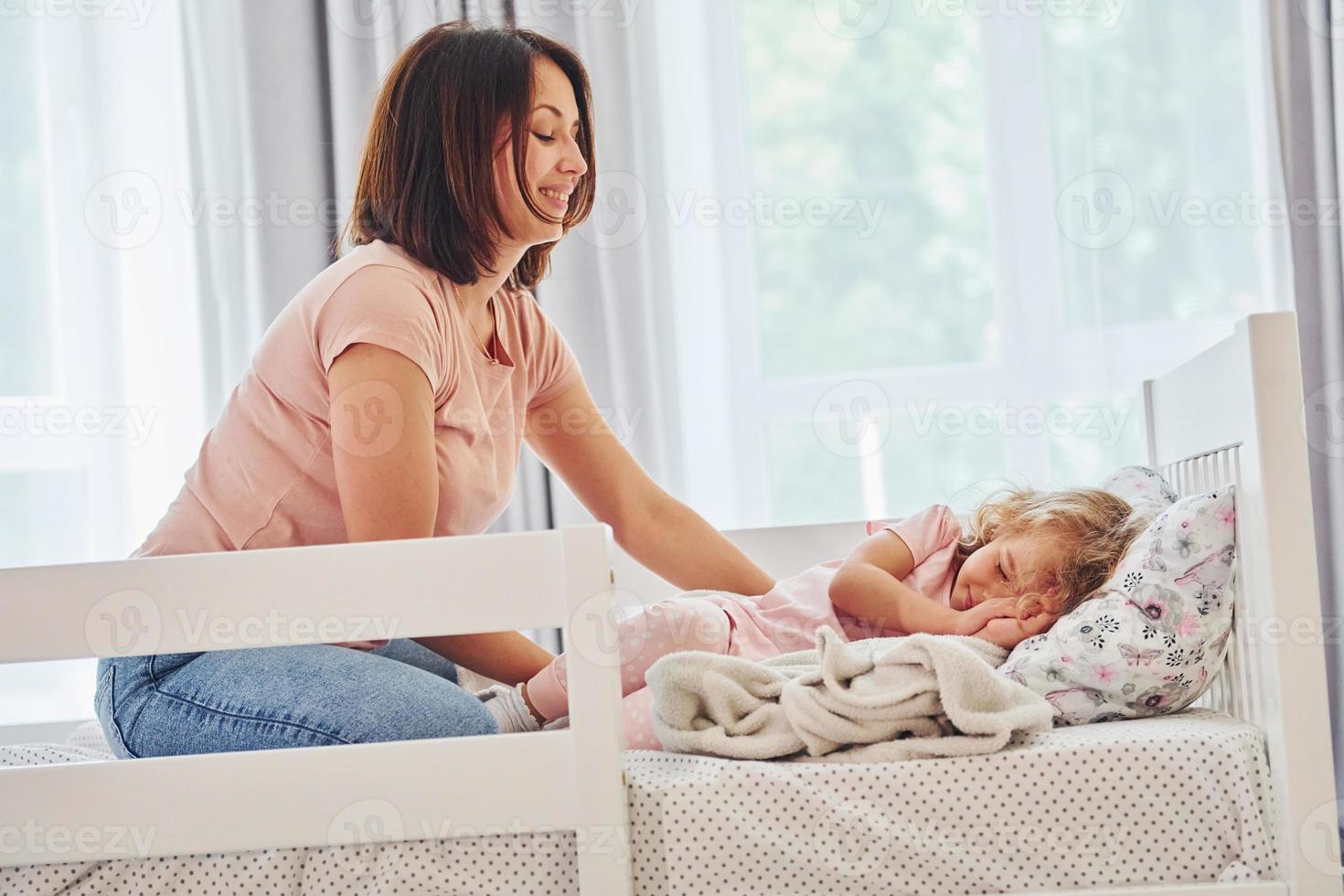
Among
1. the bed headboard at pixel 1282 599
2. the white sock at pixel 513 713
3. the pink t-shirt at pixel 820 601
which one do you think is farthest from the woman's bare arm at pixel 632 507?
the bed headboard at pixel 1282 599

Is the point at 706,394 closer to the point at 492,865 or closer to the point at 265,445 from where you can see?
the point at 265,445

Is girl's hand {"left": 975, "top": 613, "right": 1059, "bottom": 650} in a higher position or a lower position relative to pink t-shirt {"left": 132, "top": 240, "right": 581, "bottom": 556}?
lower

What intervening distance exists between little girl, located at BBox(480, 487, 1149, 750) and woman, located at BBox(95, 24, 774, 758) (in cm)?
15

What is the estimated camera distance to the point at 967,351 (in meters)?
2.35

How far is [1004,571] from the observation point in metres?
1.28

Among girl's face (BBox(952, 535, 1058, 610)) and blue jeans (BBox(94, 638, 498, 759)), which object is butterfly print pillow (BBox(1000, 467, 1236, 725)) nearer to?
girl's face (BBox(952, 535, 1058, 610))

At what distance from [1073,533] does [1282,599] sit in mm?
296

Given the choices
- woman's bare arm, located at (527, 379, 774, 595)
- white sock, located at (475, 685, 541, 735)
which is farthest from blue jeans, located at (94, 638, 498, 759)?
woman's bare arm, located at (527, 379, 774, 595)

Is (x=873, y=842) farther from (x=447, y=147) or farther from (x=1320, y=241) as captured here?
(x=1320, y=241)

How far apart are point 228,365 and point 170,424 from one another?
194mm

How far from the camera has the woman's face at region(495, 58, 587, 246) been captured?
127 cm

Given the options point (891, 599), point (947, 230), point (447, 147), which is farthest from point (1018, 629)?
point (947, 230)

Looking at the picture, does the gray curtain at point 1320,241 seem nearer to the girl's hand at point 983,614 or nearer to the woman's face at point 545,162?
the girl's hand at point 983,614

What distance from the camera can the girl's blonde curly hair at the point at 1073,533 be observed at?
121 cm
